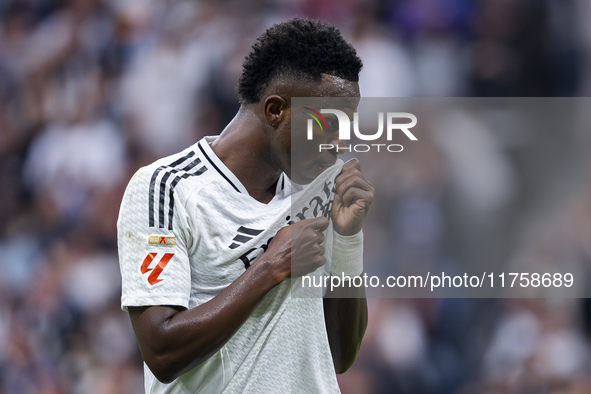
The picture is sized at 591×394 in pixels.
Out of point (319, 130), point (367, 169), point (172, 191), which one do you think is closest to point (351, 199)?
point (319, 130)

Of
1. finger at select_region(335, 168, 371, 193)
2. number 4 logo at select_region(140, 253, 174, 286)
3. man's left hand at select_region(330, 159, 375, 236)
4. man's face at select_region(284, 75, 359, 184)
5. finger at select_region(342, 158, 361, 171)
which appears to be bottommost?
number 4 logo at select_region(140, 253, 174, 286)

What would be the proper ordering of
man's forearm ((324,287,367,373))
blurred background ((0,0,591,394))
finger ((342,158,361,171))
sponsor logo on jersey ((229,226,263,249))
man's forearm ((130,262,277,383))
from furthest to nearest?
1. blurred background ((0,0,591,394))
2. man's forearm ((324,287,367,373))
3. finger ((342,158,361,171))
4. sponsor logo on jersey ((229,226,263,249))
5. man's forearm ((130,262,277,383))

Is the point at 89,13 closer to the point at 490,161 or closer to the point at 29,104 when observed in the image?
the point at 29,104

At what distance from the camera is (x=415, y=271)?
2.82 meters

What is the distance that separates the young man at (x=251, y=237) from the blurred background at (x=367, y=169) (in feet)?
2.37

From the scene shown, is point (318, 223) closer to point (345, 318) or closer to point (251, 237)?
point (251, 237)

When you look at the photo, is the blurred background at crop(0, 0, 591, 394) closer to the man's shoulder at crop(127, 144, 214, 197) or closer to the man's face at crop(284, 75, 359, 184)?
the man's face at crop(284, 75, 359, 184)

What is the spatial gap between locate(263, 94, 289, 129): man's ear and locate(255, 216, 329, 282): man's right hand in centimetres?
27

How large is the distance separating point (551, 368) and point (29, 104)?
3.76 m

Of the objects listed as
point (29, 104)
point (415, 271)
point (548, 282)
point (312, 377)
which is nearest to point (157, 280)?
point (312, 377)

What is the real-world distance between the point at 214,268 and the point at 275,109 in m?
0.43

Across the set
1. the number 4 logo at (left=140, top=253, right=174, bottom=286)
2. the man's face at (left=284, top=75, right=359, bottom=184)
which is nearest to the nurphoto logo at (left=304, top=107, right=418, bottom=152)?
the man's face at (left=284, top=75, right=359, bottom=184)

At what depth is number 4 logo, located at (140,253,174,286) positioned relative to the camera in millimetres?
1767

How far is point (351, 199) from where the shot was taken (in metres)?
1.94
